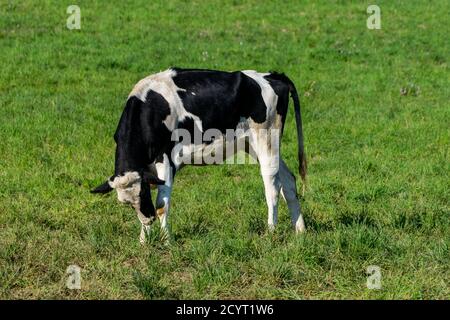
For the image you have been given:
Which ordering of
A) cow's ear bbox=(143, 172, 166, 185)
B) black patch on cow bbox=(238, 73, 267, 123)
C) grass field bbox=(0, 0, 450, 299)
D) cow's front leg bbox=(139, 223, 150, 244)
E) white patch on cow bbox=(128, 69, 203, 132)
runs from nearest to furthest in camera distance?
grass field bbox=(0, 0, 450, 299)
cow's ear bbox=(143, 172, 166, 185)
cow's front leg bbox=(139, 223, 150, 244)
white patch on cow bbox=(128, 69, 203, 132)
black patch on cow bbox=(238, 73, 267, 123)

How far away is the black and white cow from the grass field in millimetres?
519

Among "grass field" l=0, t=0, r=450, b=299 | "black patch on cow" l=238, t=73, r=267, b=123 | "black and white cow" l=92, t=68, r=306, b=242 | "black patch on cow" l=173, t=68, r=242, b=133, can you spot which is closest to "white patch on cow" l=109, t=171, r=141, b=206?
"black and white cow" l=92, t=68, r=306, b=242

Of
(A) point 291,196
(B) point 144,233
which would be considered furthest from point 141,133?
(A) point 291,196

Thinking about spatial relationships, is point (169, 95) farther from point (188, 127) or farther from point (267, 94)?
point (267, 94)

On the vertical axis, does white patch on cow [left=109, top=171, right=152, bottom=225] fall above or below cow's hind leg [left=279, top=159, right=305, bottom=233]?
above

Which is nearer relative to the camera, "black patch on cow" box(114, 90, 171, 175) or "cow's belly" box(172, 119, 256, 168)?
"black patch on cow" box(114, 90, 171, 175)

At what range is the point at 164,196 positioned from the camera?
7.54m

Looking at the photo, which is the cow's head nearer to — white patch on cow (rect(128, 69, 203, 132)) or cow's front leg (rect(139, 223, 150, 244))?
cow's front leg (rect(139, 223, 150, 244))

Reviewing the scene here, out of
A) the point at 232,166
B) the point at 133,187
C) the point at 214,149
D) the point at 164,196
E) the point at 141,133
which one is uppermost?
the point at 141,133

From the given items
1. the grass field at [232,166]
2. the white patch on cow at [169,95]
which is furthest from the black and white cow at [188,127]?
the grass field at [232,166]

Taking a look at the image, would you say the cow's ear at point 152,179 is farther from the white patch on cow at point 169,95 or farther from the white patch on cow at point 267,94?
the white patch on cow at point 267,94

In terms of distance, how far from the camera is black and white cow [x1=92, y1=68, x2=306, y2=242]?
746 centimetres

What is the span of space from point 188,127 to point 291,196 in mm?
1599

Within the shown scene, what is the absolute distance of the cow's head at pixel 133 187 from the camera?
732cm
